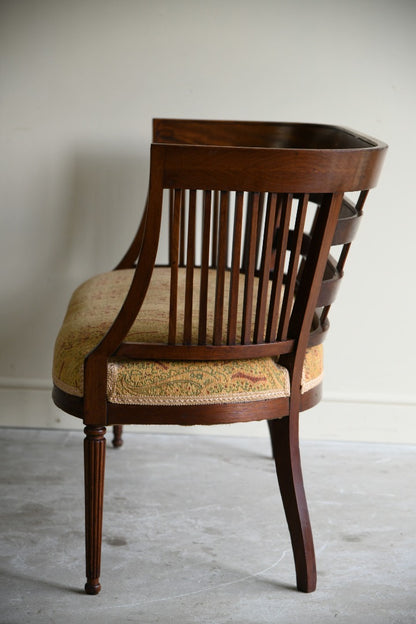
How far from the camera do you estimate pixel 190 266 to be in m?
1.38

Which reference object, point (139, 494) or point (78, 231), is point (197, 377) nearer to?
point (139, 494)

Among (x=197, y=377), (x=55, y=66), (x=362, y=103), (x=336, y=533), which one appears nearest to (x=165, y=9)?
(x=55, y=66)

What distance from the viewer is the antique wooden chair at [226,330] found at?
1.33 m

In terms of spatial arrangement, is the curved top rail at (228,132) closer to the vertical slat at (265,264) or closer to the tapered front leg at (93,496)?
the vertical slat at (265,264)

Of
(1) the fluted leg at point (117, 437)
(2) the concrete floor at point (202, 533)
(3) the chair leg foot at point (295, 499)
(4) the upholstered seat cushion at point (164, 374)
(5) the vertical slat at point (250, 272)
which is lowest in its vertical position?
(1) the fluted leg at point (117, 437)

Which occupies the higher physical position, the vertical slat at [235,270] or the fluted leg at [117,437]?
the vertical slat at [235,270]

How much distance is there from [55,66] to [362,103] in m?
0.89

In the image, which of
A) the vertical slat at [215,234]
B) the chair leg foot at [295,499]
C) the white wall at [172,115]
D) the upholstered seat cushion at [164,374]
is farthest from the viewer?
the white wall at [172,115]

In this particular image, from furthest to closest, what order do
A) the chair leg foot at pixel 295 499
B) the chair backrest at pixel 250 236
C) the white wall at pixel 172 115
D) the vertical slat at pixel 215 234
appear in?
1. the white wall at pixel 172 115
2. the vertical slat at pixel 215 234
3. the chair leg foot at pixel 295 499
4. the chair backrest at pixel 250 236

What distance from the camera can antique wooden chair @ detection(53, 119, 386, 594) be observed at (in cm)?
133

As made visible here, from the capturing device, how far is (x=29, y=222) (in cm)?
232

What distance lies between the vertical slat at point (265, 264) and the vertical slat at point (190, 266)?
0.13 metres

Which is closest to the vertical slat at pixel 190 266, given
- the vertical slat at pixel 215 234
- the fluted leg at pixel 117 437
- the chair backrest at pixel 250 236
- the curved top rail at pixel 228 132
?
the chair backrest at pixel 250 236

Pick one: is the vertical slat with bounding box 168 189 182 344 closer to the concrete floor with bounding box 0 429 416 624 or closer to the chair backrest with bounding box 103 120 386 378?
the chair backrest with bounding box 103 120 386 378
